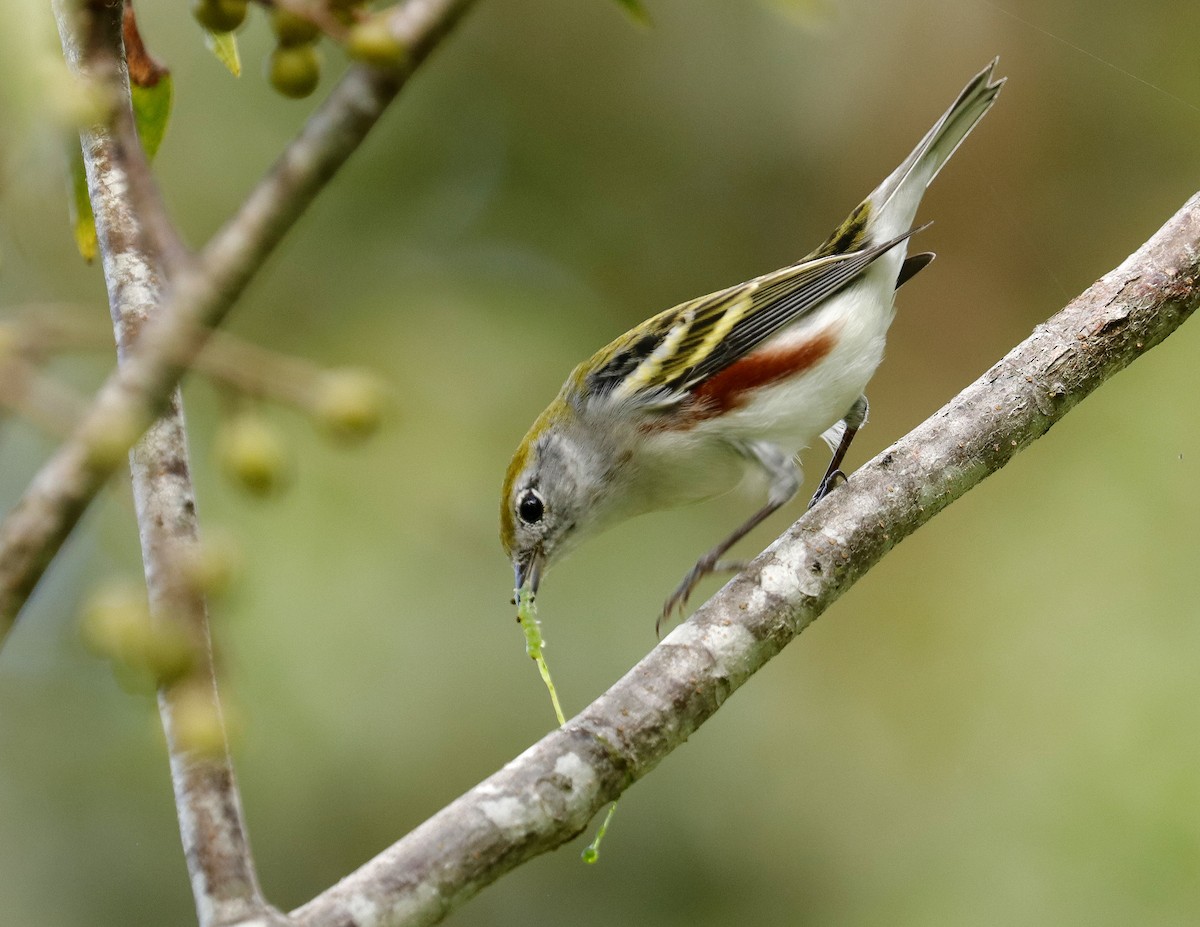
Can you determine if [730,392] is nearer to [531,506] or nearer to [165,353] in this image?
[531,506]

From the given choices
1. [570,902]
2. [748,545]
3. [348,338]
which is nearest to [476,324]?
[348,338]

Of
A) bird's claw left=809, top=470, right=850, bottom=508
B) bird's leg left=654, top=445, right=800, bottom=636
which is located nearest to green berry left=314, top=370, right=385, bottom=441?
bird's leg left=654, top=445, right=800, bottom=636

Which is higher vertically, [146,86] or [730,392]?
[730,392]

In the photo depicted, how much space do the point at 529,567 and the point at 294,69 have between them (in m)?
3.17

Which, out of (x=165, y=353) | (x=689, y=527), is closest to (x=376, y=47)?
(x=165, y=353)

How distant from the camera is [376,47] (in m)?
1.03

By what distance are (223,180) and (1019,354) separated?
5.69m

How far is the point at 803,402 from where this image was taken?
13.5 ft

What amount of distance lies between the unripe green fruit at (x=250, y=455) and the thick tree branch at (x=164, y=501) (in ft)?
0.32

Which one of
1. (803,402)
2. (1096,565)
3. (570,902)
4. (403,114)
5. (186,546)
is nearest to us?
(186,546)

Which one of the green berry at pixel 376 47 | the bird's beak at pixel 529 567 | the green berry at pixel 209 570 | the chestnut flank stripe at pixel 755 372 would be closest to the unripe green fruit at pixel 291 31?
the green berry at pixel 376 47

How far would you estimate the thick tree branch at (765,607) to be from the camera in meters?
1.95

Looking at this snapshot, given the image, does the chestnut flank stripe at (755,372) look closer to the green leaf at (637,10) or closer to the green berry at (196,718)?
the green leaf at (637,10)

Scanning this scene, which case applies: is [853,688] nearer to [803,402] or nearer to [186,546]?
[803,402]
